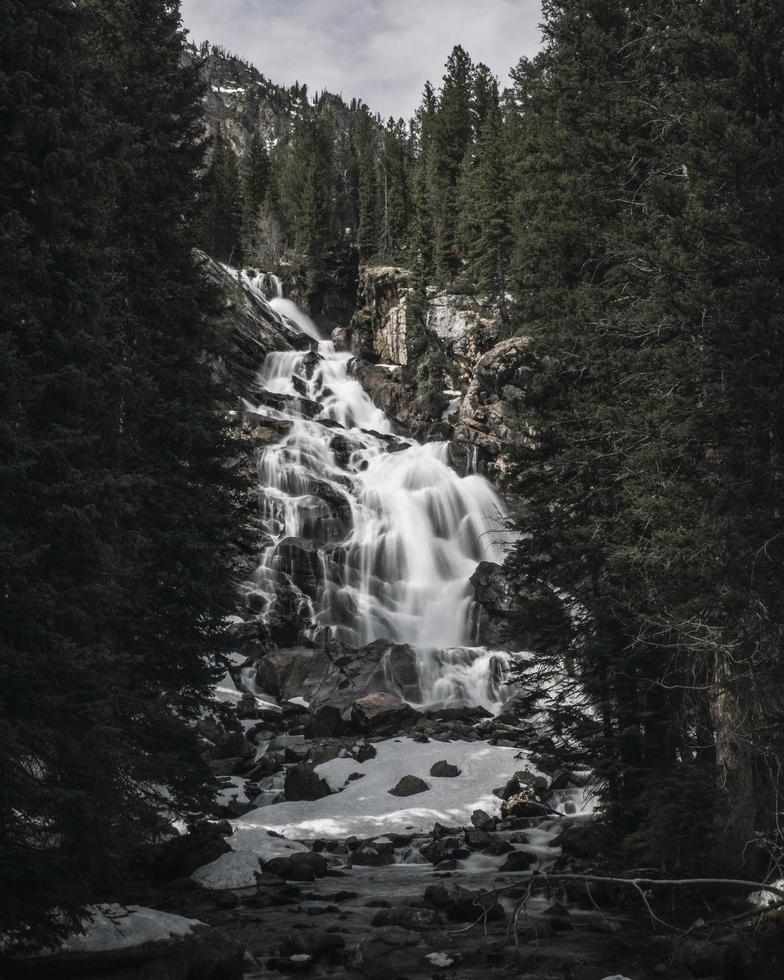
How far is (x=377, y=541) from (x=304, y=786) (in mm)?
18607

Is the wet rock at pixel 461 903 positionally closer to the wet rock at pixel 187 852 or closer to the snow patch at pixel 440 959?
the snow patch at pixel 440 959

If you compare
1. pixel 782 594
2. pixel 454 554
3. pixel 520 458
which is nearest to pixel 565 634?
pixel 520 458

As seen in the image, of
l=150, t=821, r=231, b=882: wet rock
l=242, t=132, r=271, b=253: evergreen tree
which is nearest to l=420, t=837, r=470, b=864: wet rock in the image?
l=150, t=821, r=231, b=882: wet rock

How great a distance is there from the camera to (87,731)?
24.7 ft

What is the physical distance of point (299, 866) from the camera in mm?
13773

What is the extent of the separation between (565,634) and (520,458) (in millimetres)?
3476

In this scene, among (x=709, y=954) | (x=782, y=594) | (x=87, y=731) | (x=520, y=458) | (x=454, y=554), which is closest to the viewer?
(x=87, y=731)

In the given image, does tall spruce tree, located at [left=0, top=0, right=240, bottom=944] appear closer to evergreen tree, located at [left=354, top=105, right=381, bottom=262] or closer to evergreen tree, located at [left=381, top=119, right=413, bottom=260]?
evergreen tree, located at [left=381, top=119, right=413, bottom=260]

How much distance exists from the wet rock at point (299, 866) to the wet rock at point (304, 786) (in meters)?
3.92

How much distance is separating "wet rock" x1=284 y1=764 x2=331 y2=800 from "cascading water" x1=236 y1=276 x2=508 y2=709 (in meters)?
8.02

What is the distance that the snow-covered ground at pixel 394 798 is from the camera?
672 inches

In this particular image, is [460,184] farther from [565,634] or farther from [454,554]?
[565,634]

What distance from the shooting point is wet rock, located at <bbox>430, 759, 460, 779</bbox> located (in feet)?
62.7

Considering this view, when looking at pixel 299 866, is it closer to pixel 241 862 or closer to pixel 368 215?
pixel 241 862
